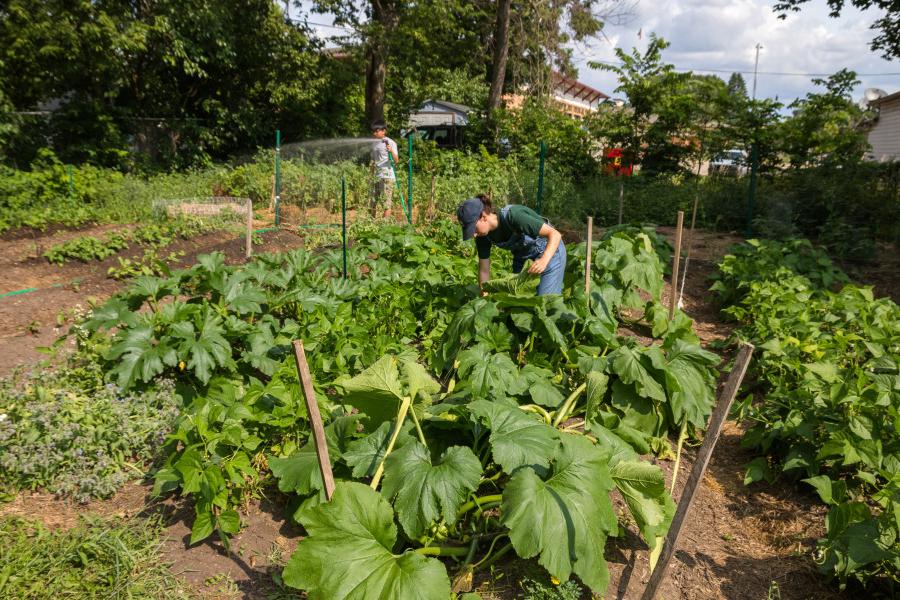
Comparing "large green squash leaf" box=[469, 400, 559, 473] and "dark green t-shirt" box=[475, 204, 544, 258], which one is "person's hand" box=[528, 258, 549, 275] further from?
"large green squash leaf" box=[469, 400, 559, 473]

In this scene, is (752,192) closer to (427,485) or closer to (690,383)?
(690,383)

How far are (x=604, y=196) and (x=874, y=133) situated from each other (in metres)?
23.9

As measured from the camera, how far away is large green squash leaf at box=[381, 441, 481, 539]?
2396 mm

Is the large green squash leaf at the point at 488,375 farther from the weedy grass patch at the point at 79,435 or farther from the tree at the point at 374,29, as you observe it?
the tree at the point at 374,29

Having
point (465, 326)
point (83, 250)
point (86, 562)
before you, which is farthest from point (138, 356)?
point (83, 250)

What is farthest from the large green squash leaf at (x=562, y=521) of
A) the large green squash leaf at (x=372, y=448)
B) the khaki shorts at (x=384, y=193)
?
the khaki shorts at (x=384, y=193)

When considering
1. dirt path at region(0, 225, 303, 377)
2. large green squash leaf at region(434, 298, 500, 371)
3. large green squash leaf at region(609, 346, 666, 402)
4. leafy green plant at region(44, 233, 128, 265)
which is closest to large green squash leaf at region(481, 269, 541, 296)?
large green squash leaf at region(434, 298, 500, 371)

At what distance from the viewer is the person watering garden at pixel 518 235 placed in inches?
172

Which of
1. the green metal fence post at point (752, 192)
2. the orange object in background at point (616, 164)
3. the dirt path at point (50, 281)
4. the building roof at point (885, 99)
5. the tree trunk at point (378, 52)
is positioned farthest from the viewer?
the building roof at point (885, 99)

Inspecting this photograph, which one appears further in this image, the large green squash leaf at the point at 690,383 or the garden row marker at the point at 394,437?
the large green squash leaf at the point at 690,383

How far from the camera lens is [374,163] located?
10.6 meters

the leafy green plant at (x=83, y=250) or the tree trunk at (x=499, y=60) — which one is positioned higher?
the tree trunk at (x=499, y=60)

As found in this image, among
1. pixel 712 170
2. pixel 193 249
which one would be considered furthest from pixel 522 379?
pixel 712 170

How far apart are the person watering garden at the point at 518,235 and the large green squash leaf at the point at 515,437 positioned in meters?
1.67
